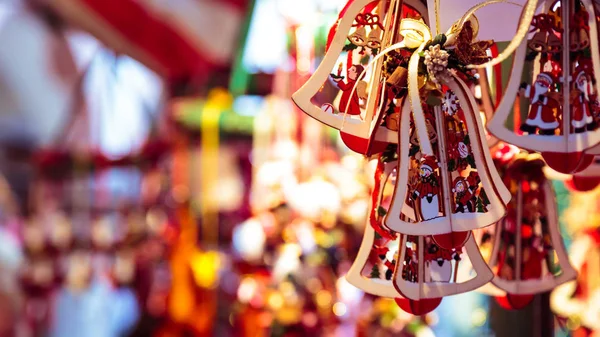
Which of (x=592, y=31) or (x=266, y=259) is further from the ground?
(x=592, y=31)

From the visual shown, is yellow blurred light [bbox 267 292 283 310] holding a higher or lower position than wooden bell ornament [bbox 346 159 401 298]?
lower

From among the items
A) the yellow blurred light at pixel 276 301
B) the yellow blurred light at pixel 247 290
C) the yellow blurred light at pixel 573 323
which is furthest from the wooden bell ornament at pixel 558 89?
the yellow blurred light at pixel 247 290

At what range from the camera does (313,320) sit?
135 centimetres

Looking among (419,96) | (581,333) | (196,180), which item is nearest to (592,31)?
(419,96)

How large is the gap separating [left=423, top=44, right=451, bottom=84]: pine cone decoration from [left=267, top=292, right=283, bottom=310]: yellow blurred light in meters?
0.82

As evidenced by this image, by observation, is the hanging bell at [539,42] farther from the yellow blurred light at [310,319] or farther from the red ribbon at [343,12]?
the yellow blurred light at [310,319]

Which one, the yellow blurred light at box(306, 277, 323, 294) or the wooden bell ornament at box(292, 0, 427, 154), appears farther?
the yellow blurred light at box(306, 277, 323, 294)

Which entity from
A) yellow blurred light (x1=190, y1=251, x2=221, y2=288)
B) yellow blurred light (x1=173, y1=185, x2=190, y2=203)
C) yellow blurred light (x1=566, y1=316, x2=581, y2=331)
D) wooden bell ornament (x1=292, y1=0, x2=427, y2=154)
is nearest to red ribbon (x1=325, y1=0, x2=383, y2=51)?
wooden bell ornament (x1=292, y1=0, x2=427, y2=154)

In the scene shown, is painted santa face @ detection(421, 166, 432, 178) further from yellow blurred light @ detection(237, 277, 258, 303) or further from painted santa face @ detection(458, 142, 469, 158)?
yellow blurred light @ detection(237, 277, 258, 303)

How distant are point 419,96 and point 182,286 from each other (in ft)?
5.77

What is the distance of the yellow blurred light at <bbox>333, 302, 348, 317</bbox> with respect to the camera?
1.29 metres

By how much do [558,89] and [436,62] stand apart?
10 cm

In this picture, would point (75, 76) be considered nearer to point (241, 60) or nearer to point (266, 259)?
point (241, 60)

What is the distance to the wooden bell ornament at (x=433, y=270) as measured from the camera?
0.65 meters
